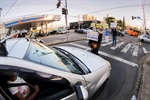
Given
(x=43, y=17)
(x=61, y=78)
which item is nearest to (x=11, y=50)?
(x=61, y=78)

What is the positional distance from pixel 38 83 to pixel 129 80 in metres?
3.96

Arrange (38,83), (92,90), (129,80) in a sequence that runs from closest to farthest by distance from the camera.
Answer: (38,83), (92,90), (129,80)

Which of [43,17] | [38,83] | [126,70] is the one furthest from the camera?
[43,17]

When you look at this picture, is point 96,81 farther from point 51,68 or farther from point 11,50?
point 11,50

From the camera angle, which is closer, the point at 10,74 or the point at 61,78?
the point at 10,74

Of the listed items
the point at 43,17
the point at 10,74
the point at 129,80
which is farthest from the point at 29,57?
the point at 43,17

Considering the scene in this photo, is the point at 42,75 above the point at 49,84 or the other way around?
above

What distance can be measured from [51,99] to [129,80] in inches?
153

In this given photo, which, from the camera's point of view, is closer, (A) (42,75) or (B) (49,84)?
(A) (42,75)

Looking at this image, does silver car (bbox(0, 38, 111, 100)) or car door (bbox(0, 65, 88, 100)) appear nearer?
silver car (bbox(0, 38, 111, 100))

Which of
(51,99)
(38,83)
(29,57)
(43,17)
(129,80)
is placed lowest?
(129,80)

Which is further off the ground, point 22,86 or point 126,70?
point 22,86

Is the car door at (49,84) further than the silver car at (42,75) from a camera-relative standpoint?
Yes

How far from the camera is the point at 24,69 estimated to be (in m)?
2.11
